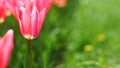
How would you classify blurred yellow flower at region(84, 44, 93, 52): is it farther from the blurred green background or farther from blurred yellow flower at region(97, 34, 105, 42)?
blurred yellow flower at region(97, 34, 105, 42)

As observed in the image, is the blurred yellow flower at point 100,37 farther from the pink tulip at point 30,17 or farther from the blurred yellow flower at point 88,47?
the pink tulip at point 30,17

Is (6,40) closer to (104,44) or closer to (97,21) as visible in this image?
(104,44)

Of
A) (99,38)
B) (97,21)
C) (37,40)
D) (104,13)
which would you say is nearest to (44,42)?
(37,40)

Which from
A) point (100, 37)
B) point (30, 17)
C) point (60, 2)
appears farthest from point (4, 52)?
point (60, 2)

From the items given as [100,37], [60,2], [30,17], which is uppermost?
→ [60,2]

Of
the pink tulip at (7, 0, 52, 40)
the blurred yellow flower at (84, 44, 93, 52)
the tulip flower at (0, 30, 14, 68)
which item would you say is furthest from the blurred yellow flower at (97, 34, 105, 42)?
the tulip flower at (0, 30, 14, 68)

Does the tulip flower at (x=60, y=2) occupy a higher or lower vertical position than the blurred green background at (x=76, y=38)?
higher

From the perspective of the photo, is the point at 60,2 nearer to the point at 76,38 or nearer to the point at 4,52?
the point at 76,38

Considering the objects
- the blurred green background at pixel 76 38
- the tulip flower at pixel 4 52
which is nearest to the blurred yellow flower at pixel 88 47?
the blurred green background at pixel 76 38

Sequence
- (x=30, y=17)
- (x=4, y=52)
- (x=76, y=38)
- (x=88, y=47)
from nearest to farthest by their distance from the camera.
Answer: (x=4, y=52) → (x=30, y=17) → (x=88, y=47) → (x=76, y=38)

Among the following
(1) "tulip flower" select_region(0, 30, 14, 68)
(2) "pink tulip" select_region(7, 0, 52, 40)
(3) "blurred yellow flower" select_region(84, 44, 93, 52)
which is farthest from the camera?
(3) "blurred yellow flower" select_region(84, 44, 93, 52)
